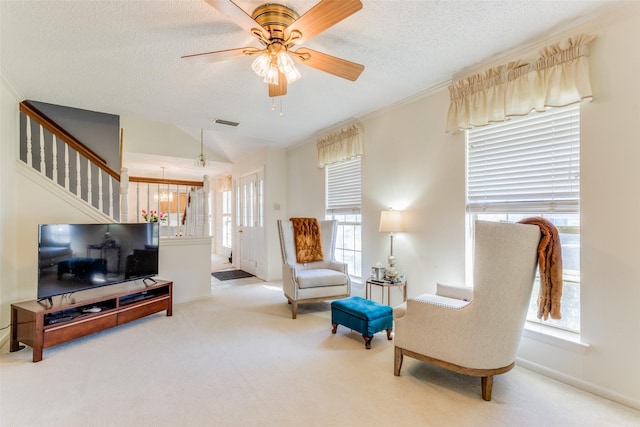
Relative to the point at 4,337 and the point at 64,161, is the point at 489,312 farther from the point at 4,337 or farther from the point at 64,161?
the point at 64,161

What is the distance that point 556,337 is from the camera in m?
2.22

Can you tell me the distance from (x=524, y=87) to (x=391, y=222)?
1.72 metres

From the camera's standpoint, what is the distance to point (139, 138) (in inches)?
214

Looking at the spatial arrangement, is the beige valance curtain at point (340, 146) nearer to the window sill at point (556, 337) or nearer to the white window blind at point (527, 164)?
the white window blind at point (527, 164)

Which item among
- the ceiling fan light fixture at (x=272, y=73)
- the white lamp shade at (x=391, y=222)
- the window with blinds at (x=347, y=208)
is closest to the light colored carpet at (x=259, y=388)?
the white lamp shade at (x=391, y=222)

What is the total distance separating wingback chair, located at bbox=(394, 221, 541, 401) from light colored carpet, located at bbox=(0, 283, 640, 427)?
0.26m

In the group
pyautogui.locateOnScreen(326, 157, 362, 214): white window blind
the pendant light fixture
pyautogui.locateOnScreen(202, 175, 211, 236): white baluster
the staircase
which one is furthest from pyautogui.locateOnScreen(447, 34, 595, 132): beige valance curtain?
the pendant light fixture

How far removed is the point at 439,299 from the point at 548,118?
1.67 m

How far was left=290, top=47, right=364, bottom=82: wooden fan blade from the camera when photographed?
2051 mm

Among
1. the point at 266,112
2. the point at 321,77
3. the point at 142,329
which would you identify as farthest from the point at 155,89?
the point at 142,329

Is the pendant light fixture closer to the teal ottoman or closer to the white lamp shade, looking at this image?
the white lamp shade

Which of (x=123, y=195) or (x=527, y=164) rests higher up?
(x=527, y=164)

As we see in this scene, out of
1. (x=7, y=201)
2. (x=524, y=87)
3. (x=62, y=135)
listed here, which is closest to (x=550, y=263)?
(x=524, y=87)

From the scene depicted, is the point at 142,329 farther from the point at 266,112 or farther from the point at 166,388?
the point at 266,112
